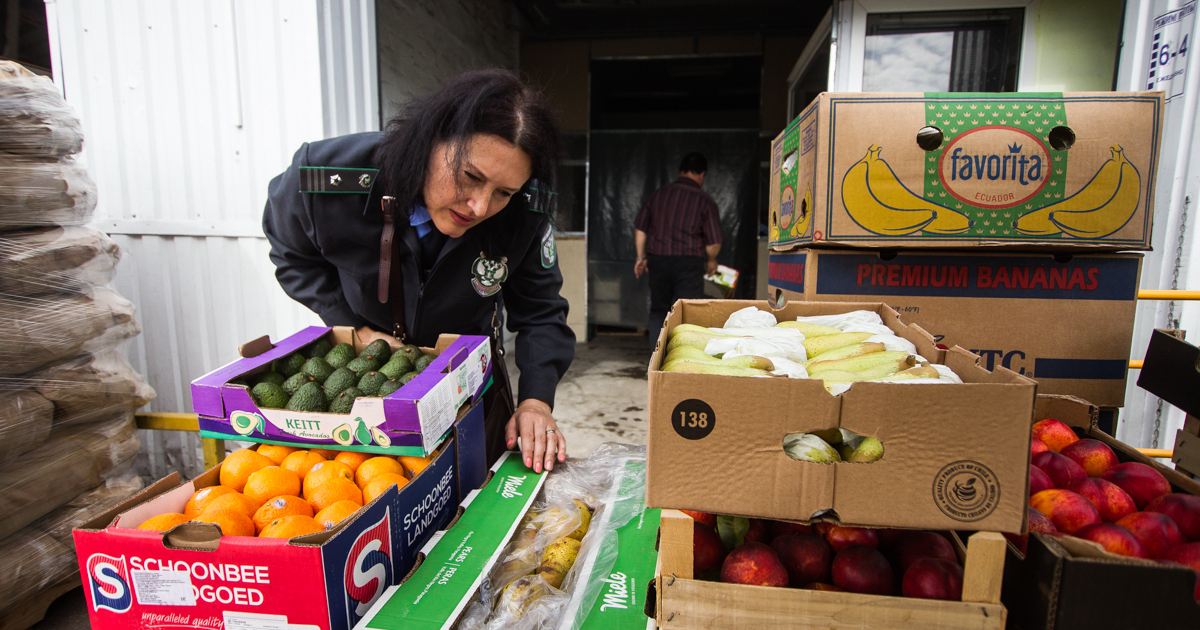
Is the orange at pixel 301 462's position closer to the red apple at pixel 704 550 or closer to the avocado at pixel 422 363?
the avocado at pixel 422 363

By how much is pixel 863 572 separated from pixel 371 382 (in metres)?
1.10

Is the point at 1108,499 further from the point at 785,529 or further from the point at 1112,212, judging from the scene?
the point at 1112,212

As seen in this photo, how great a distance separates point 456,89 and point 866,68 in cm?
303

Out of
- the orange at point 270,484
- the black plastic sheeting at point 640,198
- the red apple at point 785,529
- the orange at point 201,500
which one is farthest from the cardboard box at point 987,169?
the black plastic sheeting at point 640,198

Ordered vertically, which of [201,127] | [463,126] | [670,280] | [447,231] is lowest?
[670,280]

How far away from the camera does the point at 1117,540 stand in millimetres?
806

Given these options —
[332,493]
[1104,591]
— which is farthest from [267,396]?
[1104,591]

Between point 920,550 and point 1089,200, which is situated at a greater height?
point 1089,200

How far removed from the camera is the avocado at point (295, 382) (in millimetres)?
1295

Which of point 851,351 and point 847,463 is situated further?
point 851,351

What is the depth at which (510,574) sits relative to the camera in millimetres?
1053

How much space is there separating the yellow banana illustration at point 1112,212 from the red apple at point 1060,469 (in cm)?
79

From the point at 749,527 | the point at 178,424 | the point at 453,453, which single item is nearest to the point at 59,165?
the point at 178,424

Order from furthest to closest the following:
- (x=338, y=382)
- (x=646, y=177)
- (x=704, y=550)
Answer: (x=646, y=177) < (x=338, y=382) < (x=704, y=550)
